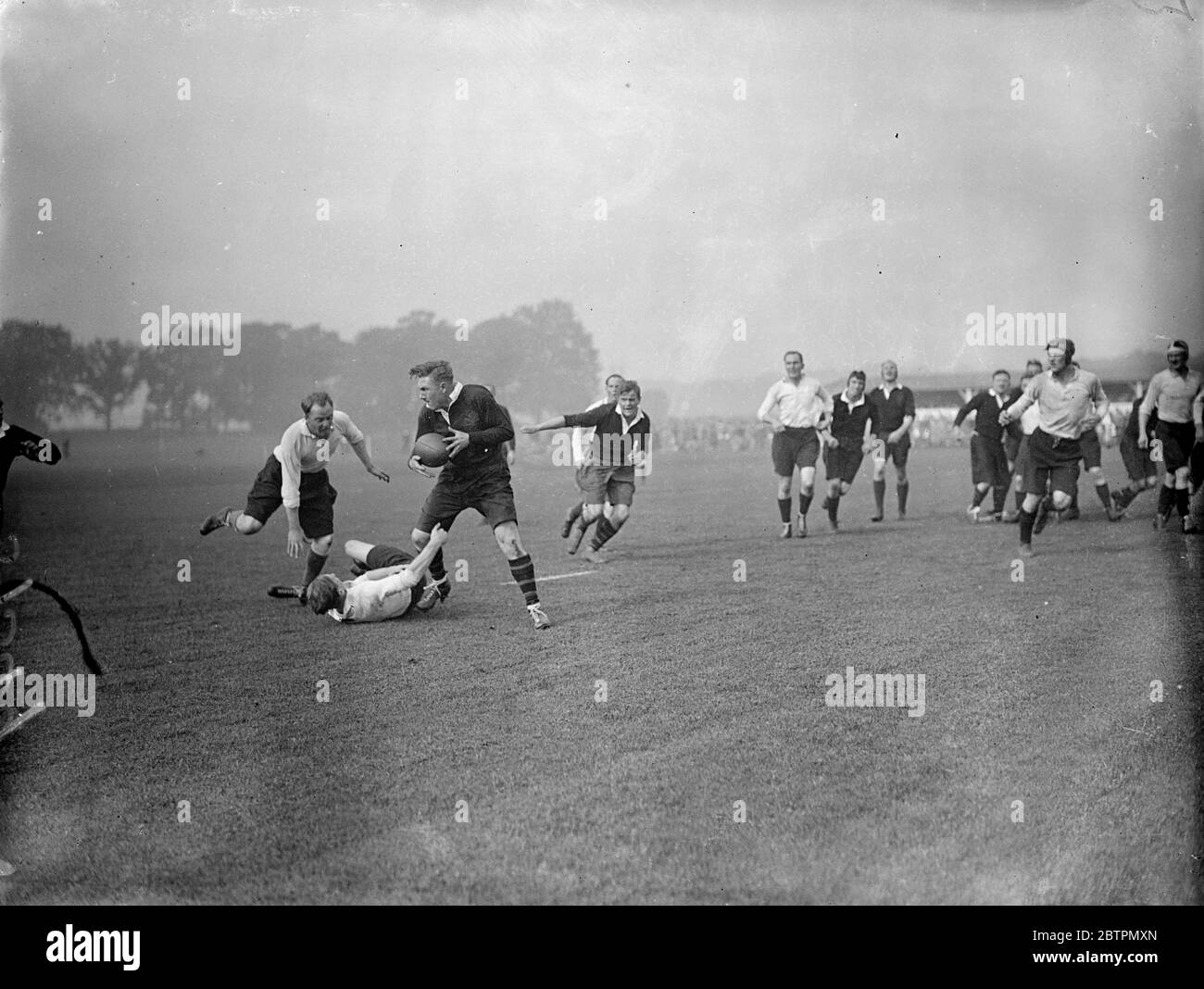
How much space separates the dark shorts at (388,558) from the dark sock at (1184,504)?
19.6 feet

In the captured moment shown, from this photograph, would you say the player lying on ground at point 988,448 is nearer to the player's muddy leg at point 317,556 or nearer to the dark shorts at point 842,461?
the dark shorts at point 842,461

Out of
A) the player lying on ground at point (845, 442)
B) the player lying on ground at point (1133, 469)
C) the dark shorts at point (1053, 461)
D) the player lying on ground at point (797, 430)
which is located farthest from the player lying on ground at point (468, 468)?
the player lying on ground at point (1133, 469)

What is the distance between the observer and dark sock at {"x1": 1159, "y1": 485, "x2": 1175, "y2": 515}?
844 centimetres

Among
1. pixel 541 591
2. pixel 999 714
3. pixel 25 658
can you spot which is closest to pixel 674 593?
pixel 541 591

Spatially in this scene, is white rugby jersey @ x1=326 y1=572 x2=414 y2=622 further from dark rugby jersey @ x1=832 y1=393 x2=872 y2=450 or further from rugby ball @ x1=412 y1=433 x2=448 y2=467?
dark rugby jersey @ x1=832 y1=393 x2=872 y2=450

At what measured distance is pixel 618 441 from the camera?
8.19m

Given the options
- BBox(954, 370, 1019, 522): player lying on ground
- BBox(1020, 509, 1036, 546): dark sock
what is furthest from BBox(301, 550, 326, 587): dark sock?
BBox(954, 370, 1019, 522): player lying on ground

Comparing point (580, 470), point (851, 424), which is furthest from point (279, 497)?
point (851, 424)

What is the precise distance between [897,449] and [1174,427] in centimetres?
358

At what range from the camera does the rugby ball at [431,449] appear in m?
6.03

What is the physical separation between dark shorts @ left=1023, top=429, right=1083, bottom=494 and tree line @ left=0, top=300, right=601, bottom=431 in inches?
152

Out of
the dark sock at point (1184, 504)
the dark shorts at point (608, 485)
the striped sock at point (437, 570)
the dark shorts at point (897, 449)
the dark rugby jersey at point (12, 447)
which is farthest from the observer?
the dark shorts at point (897, 449)
